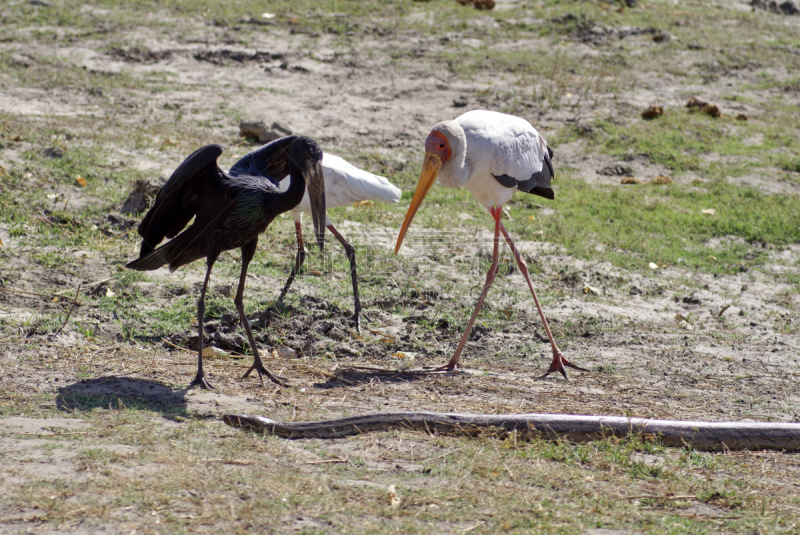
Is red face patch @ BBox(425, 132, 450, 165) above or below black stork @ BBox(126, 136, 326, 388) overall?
above

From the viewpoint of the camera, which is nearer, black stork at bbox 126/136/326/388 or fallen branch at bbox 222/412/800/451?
fallen branch at bbox 222/412/800/451

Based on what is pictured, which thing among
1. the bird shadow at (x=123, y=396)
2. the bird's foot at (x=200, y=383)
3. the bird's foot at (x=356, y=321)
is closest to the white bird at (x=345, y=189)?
the bird's foot at (x=356, y=321)

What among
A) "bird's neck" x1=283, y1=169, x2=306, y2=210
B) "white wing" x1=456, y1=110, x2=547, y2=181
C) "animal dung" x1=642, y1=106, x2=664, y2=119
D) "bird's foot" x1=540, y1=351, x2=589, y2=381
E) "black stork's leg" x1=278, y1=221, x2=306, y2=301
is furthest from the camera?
"animal dung" x1=642, y1=106, x2=664, y2=119

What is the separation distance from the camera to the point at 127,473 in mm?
2711

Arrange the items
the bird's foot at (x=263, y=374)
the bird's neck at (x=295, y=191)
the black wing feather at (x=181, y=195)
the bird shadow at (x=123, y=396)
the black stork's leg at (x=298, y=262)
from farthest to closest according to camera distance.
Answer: the black stork's leg at (x=298, y=262), the bird's foot at (x=263, y=374), the bird's neck at (x=295, y=191), the black wing feather at (x=181, y=195), the bird shadow at (x=123, y=396)

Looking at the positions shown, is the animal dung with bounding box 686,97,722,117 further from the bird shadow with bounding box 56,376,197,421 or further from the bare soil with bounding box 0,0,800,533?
the bird shadow with bounding box 56,376,197,421

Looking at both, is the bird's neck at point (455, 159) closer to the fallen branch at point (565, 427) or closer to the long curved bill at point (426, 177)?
the long curved bill at point (426, 177)

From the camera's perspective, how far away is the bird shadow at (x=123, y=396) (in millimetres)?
3389

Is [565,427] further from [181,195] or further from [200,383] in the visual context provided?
[181,195]

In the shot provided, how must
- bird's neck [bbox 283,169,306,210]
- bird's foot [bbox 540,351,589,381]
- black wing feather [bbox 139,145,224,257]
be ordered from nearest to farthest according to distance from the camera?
black wing feather [bbox 139,145,224,257] → bird's neck [bbox 283,169,306,210] → bird's foot [bbox 540,351,589,381]

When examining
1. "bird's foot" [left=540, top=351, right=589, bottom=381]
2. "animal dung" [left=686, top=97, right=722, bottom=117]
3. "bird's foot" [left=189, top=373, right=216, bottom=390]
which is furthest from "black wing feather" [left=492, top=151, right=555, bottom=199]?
"animal dung" [left=686, top=97, right=722, bottom=117]

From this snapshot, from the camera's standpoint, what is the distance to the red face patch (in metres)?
4.49

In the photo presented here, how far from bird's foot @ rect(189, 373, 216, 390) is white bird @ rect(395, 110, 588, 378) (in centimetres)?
134

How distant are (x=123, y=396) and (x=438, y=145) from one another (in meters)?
2.17
